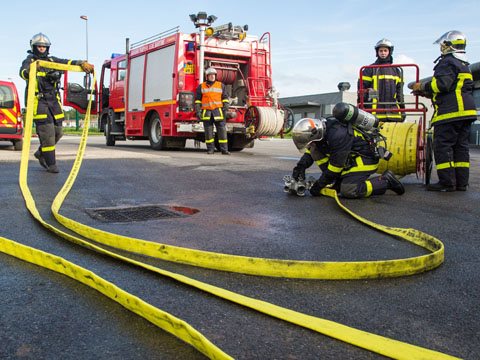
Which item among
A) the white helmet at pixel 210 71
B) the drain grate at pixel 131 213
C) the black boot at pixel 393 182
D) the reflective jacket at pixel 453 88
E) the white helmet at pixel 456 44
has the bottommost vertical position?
the drain grate at pixel 131 213

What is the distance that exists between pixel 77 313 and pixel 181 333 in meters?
0.52

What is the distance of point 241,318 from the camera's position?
6.30ft

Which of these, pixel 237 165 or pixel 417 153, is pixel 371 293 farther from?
pixel 237 165

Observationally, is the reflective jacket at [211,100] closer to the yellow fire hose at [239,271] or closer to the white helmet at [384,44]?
the white helmet at [384,44]

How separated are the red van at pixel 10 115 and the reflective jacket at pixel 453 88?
35.2 feet

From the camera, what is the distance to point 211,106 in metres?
11.0

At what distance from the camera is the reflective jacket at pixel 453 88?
559 centimetres

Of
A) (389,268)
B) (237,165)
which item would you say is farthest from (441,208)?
(237,165)

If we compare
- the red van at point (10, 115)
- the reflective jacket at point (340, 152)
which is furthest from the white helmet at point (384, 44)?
the red van at point (10, 115)

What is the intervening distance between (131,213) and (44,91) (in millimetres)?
3384

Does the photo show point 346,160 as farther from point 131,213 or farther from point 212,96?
point 212,96

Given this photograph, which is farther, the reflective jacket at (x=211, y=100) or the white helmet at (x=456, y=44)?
the reflective jacket at (x=211, y=100)

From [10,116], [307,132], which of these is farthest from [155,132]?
[307,132]

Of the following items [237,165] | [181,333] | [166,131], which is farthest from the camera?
[166,131]
